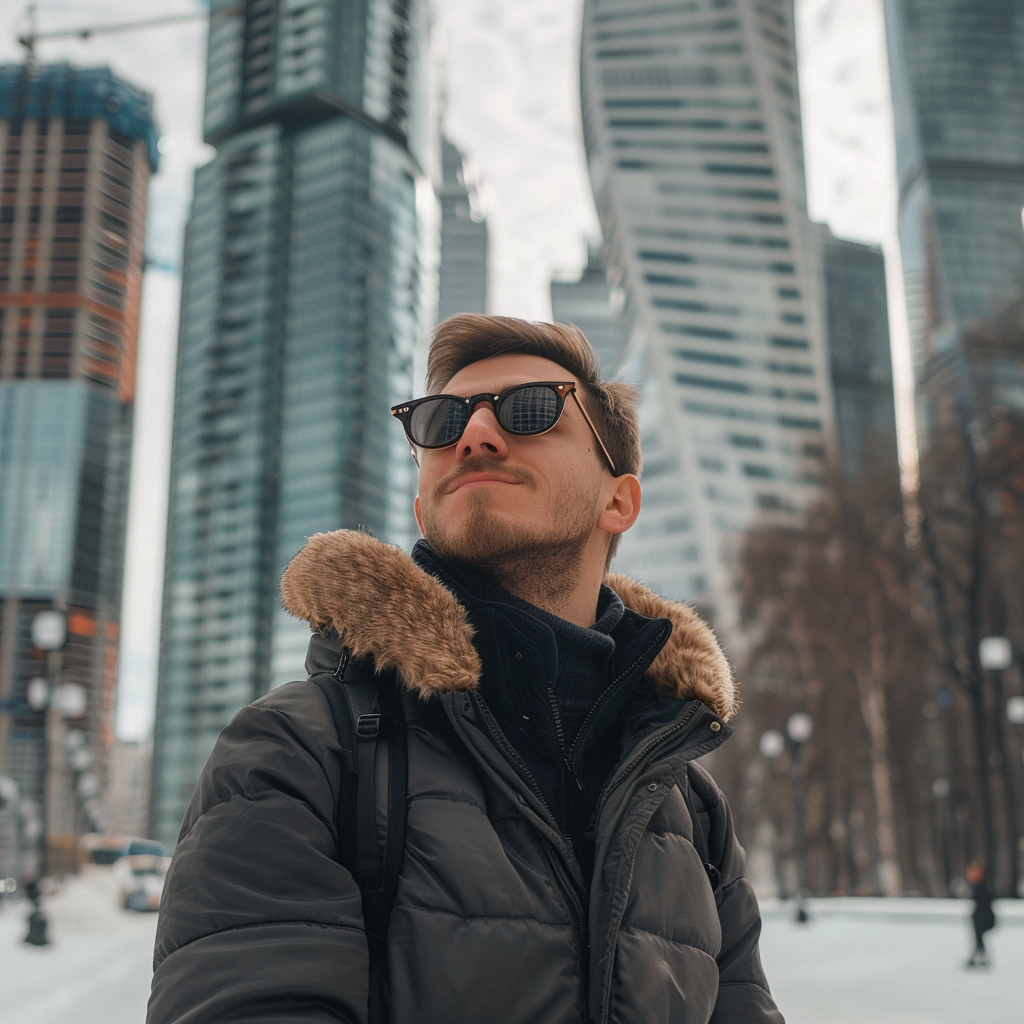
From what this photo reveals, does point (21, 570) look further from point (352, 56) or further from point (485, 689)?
point (485, 689)

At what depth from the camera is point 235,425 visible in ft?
359

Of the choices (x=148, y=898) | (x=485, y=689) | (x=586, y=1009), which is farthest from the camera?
(x=148, y=898)

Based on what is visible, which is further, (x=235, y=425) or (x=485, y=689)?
(x=235, y=425)

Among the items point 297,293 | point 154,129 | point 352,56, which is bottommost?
point 297,293

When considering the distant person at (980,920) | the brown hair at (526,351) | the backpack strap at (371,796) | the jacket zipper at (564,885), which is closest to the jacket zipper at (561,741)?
the jacket zipper at (564,885)

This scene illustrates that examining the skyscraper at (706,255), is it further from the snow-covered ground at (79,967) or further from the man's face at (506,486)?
the man's face at (506,486)

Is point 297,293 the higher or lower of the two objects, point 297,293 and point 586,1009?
the higher

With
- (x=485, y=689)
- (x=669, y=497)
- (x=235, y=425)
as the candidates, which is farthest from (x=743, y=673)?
(x=235, y=425)

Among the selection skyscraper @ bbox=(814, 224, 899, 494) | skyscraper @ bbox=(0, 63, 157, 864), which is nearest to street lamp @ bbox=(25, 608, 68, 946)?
skyscraper @ bbox=(0, 63, 157, 864)

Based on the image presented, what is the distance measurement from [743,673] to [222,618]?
74075mm

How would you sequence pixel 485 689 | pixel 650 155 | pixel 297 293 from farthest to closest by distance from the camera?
pixel 650 155 → pixel 297 293 → pixel 485 689

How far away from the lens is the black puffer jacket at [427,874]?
61.9 inches

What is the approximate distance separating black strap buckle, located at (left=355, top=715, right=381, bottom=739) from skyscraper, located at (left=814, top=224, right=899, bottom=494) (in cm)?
11819

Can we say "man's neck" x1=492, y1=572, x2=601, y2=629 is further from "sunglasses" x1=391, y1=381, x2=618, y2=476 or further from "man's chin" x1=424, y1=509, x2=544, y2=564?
"sunglasses" x1=391, y1=381, x2=618, y2=476
